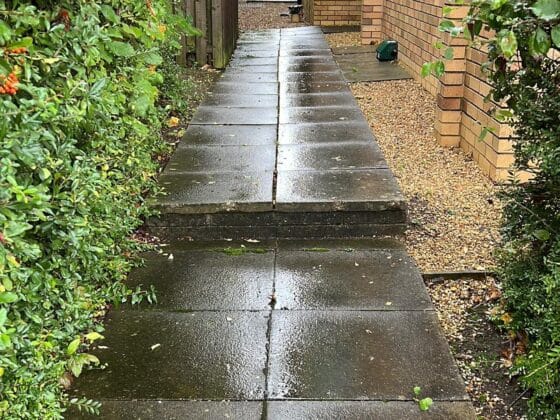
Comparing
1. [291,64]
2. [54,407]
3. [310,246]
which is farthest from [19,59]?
[291,64]

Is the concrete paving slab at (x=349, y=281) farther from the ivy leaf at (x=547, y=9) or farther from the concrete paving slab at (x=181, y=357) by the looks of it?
the ivy leaf at (x=547, y=9)

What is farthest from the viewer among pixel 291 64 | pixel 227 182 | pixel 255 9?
pixel 255 9

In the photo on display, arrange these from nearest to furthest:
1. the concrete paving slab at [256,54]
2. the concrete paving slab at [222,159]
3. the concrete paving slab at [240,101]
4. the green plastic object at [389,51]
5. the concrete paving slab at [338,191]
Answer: the concrete paving slab at [338,191], the concrete paving slab at [222,159], the concrete paving slab at [240,101], the green plastic object at [389,51], the concrete paving slab at [256,54]

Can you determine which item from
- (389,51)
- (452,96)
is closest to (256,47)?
(389,51)

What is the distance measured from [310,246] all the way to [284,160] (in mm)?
1245

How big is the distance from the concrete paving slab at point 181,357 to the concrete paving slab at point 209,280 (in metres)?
0.10

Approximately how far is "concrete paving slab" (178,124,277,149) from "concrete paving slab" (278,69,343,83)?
2.59 metres

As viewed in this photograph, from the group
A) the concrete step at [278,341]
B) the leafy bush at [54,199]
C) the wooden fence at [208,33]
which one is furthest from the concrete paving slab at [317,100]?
the leafy bush at [54,199]

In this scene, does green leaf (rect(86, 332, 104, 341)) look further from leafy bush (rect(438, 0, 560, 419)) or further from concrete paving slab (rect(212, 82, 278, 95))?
concrete paving slab (rect(212, 82, 278, 95))

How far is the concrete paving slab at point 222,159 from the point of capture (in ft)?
15.0

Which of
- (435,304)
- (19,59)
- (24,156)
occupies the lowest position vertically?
(435,304)

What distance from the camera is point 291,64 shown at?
9680 millimetres

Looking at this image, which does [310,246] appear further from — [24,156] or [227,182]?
[24,156]

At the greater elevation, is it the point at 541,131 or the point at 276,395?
the point at 541,131
